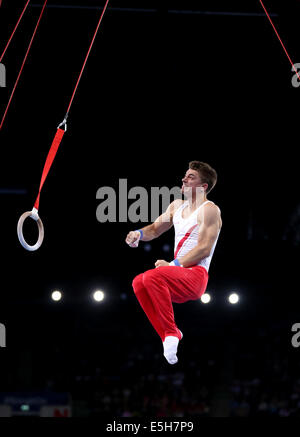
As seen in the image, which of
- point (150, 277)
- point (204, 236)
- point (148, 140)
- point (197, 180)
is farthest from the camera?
point (148, 140)

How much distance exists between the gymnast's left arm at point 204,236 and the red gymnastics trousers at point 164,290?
0.10 meters

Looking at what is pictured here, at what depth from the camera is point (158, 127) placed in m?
10.0

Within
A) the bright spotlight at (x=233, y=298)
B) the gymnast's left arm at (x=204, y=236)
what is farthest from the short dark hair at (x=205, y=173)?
the bright spotlight at (x=233, y=298)

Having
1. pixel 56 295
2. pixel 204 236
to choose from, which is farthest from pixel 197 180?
pixel 56 295

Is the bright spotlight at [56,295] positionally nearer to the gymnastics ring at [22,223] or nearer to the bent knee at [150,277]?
the gymnastics ring at [22,223]

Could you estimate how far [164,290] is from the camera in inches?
196

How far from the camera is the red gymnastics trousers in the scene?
497 centimetres

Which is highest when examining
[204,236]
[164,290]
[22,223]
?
[22,223]

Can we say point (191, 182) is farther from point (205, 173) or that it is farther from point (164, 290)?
point (164, 290)

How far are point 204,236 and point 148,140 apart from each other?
17.5 feet

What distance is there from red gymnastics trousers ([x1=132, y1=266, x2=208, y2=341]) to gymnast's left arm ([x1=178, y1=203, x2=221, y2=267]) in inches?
3.9

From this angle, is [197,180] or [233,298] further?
[233,298]

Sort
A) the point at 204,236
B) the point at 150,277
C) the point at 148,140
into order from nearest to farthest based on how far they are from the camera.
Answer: the point at 150,277 → the point at 204,236 → the point at 148,140

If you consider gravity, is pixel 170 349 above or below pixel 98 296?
below
